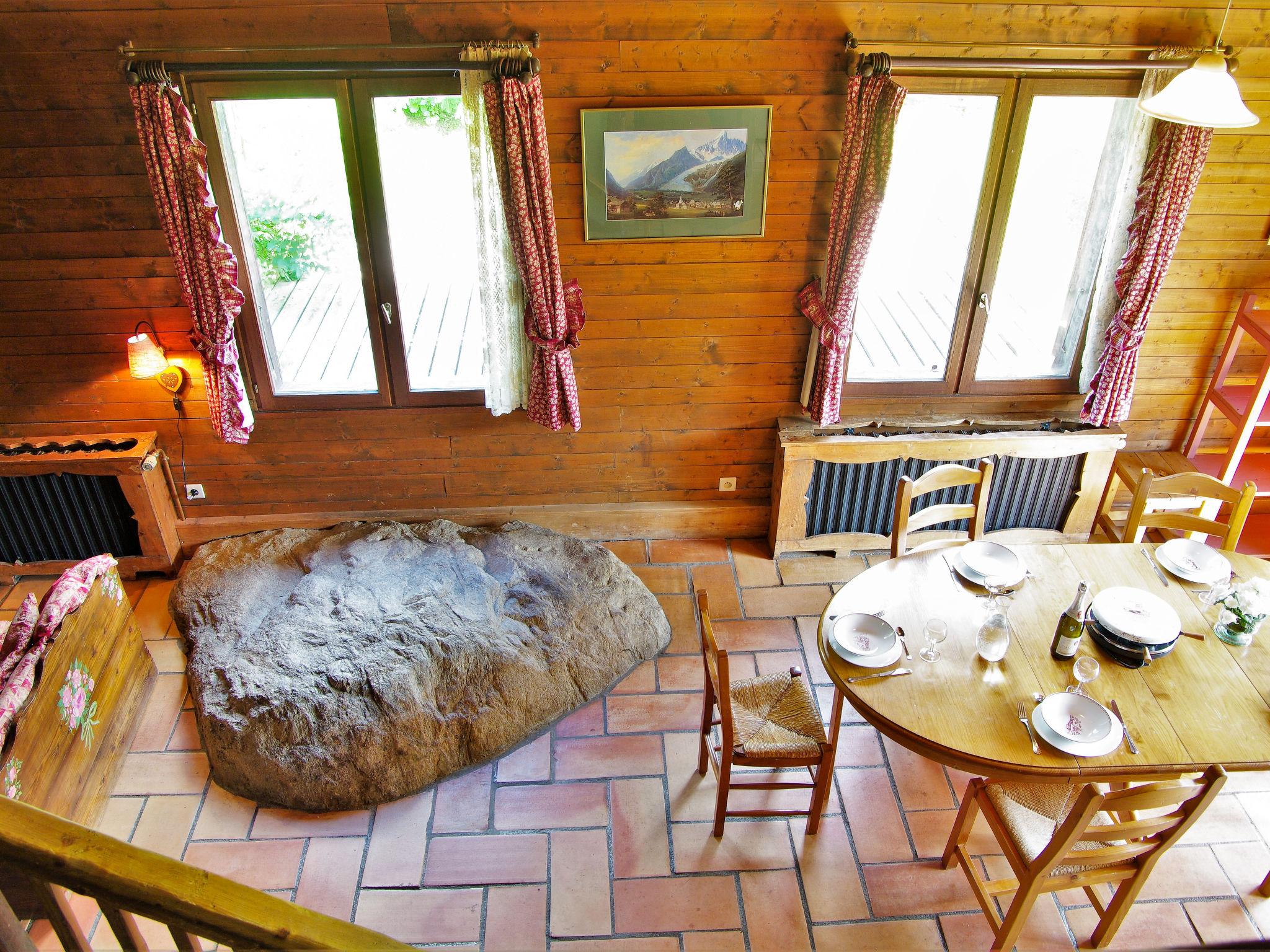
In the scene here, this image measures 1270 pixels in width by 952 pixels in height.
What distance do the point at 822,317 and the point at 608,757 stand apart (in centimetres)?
206

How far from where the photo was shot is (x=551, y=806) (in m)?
3.24

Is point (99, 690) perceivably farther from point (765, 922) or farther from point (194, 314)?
point (765, 922)

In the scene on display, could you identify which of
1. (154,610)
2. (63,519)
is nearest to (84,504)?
(63,519)

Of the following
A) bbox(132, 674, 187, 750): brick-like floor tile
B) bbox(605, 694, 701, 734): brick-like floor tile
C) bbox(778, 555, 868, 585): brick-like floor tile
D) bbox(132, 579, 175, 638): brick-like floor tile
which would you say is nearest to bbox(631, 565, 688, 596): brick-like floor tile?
bbox(778, 555, 868, 585): brick-like floor tile

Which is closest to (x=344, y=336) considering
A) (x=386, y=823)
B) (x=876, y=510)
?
(x=386, y=823)

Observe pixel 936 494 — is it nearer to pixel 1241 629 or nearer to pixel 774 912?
pixel 1241 629

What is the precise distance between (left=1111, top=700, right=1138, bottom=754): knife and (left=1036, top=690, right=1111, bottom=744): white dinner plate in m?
0.05

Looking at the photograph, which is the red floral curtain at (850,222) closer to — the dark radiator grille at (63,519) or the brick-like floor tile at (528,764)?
the brick-like floor tile at (528,764)

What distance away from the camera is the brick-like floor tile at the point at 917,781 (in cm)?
325

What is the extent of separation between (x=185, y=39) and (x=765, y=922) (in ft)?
12.5

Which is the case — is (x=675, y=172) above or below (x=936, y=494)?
above

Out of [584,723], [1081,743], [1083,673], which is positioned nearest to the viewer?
[1081,743]

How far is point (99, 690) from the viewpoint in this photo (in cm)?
328

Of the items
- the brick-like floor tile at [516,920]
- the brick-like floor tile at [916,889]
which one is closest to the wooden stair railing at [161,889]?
the brick-like floor tile at [516,920]
